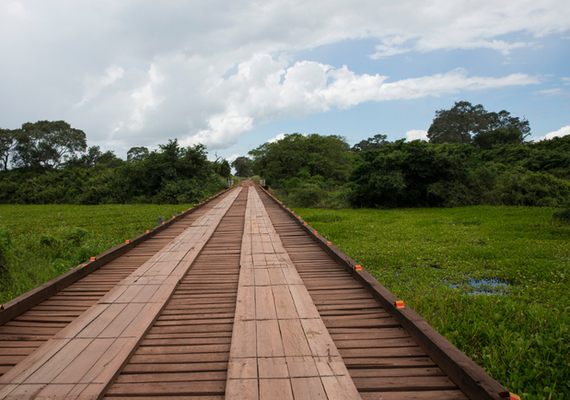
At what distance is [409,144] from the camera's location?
17.1 meters

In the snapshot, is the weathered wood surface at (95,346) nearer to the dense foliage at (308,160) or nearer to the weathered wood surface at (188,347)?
the weathered wood surface at (188,347)

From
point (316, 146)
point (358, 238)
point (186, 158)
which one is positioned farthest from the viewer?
point (316, 146)

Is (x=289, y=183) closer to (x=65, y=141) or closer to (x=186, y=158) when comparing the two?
(x=186, y=158)

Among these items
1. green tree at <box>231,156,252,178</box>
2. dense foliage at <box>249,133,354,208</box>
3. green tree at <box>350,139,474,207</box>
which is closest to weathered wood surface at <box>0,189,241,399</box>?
green tree at <box>350,139,474,207</box>

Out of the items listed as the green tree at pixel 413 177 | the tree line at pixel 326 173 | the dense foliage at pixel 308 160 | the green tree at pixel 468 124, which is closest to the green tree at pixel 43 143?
the tree line at pixel 326 173

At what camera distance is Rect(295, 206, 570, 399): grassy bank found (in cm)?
306

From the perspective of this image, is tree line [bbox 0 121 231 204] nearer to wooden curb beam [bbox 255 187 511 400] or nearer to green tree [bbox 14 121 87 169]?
green tree [bbox 14 121 87 169]

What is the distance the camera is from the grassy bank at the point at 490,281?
3.06 m

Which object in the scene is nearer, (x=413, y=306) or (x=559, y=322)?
(x=559, y=322)

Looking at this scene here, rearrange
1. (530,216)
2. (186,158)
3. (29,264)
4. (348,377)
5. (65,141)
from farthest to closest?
1. (65,141)
2. (186,158)
3. (530,216)
4. (29,264)
5. (348,377)

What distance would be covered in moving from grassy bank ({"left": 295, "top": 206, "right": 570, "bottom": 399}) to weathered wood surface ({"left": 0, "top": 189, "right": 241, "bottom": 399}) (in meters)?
3.03

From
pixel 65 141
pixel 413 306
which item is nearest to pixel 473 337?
pixel 413 306

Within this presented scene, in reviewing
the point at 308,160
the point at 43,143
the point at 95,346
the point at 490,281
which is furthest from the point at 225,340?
the point at 43,143

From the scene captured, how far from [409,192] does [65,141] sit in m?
41.7
